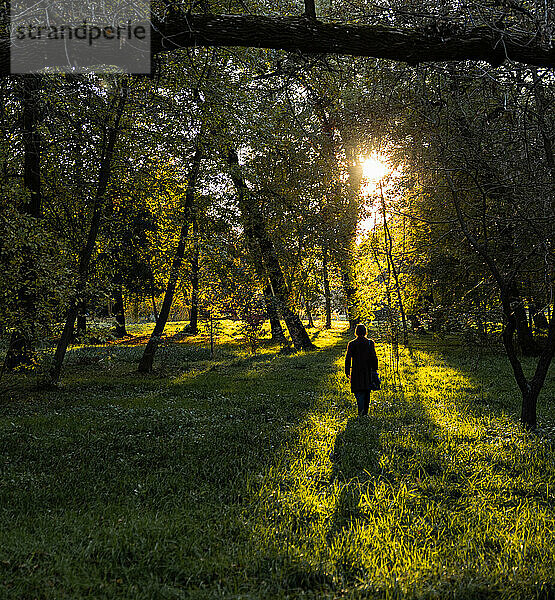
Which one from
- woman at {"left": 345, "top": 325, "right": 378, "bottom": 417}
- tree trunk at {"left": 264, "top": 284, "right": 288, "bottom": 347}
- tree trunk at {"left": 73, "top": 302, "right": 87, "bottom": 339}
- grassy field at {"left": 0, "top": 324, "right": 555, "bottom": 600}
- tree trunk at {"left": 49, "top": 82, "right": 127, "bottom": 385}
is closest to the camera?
grassy field at {"left": 0, "top": 324, "right": 555, "bottom": 600}

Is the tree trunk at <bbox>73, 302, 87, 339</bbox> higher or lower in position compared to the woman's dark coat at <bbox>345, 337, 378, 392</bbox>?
higher

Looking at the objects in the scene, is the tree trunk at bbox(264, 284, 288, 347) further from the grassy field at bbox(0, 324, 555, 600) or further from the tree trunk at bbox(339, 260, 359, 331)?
the grassy field at bbox(0, 324, 555, 600)

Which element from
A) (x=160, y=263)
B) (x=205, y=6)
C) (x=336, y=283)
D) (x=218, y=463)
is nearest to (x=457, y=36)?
(x=205, y=6)

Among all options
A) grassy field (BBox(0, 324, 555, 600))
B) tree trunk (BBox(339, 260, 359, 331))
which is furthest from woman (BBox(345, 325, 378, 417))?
tree trunk (BBox(339, 260, 359, 331))

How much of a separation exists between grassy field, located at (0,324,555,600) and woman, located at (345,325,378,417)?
556 millimetres

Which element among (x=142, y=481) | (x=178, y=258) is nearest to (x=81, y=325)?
(x=178, y=258)

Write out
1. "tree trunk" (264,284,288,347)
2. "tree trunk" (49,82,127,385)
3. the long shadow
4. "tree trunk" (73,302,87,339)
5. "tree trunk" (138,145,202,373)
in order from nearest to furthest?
the long shadow → "tree trunk" (73,302,87,339) → "tree trunk" (49,82,127,385) → "tree trunk" (138,145,202,373) → "tree trunk" (264,284,288,347)

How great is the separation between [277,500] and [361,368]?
5.31 metres

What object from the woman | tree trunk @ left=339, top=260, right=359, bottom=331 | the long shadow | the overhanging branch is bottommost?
the long shadow

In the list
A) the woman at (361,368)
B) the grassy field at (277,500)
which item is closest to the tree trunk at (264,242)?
the woman at (361,368)

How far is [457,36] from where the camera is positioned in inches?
191

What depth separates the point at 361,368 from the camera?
10414 mm

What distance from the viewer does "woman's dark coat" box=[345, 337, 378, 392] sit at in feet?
34.0

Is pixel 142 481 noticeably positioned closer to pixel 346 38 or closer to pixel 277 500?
pixel 277 500
